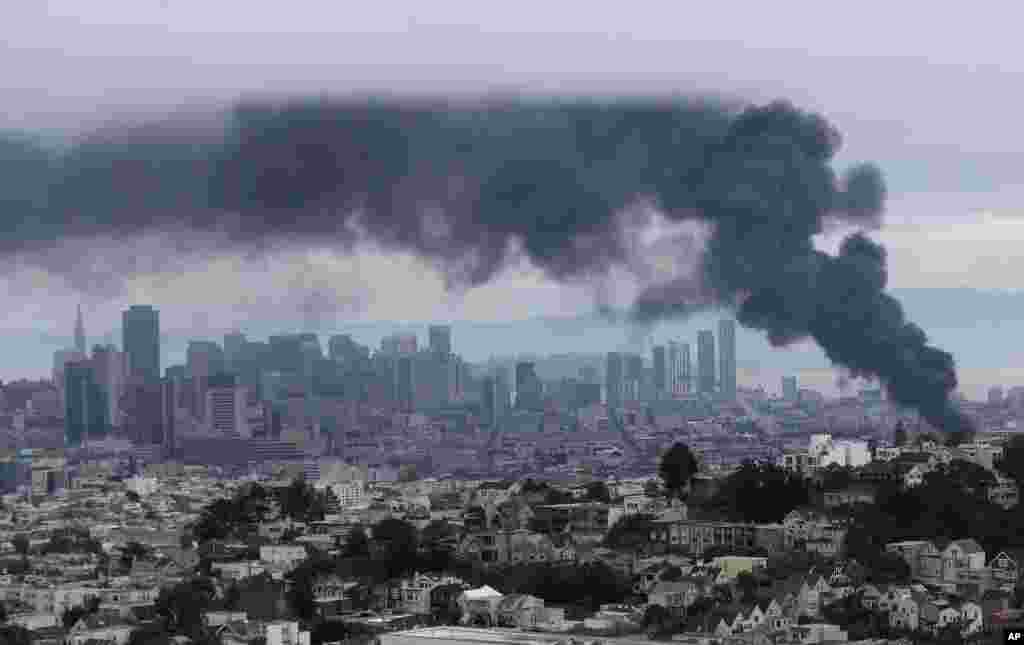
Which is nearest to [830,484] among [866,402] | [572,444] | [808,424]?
[866,402]

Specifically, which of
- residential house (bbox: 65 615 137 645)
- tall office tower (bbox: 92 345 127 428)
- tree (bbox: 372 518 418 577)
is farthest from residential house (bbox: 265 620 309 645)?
tall office tower (bbox: 92 345 127 428)

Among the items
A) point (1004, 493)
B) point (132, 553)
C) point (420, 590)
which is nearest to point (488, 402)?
point (132, 553)

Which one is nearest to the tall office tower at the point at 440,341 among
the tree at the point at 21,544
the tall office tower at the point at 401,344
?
the tall office tower at the point at 401,344

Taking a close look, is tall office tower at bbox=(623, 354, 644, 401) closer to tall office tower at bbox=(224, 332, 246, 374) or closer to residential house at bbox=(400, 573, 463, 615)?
tall office tower at bbox=(224, 332, 246, 374)

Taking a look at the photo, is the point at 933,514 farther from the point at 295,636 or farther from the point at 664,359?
the point at 664,359

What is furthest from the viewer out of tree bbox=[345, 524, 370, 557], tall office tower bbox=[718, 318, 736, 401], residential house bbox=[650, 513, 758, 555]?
tall office tower bbox=[718, 318, 736, 401]

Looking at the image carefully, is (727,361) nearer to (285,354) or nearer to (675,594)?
(285,354)
